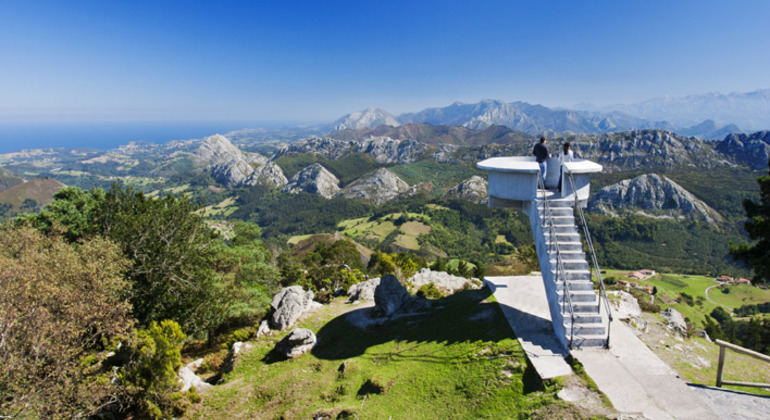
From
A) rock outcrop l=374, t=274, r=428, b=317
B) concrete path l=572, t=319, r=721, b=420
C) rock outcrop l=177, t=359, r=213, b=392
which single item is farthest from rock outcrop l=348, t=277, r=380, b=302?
concrete path l=572, t=319, r=721, b=420

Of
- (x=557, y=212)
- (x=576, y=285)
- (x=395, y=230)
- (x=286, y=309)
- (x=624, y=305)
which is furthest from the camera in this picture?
(x=395, y=230)

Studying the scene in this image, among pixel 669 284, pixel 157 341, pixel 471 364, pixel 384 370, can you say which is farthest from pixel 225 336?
pixel 669 284

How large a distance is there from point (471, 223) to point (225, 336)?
188 metres

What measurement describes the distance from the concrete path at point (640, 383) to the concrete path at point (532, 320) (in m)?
0.72

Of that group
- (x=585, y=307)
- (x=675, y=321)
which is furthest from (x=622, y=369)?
(x=675, y=321)

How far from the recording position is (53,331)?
10.1 metres

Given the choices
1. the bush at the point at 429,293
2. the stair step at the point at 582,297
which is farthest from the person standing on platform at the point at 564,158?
the bush at the point at 429,293

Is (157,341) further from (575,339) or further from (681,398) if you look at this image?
(681,398)

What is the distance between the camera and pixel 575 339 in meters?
10.4

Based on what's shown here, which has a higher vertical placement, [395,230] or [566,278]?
[566,278]

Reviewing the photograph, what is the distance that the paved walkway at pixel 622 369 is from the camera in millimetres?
7715

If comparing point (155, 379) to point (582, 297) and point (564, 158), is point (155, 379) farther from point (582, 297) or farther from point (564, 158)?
point (564, 158)

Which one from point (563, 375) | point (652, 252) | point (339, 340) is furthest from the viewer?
point (652, 252)

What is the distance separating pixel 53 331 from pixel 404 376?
38.0 ft
